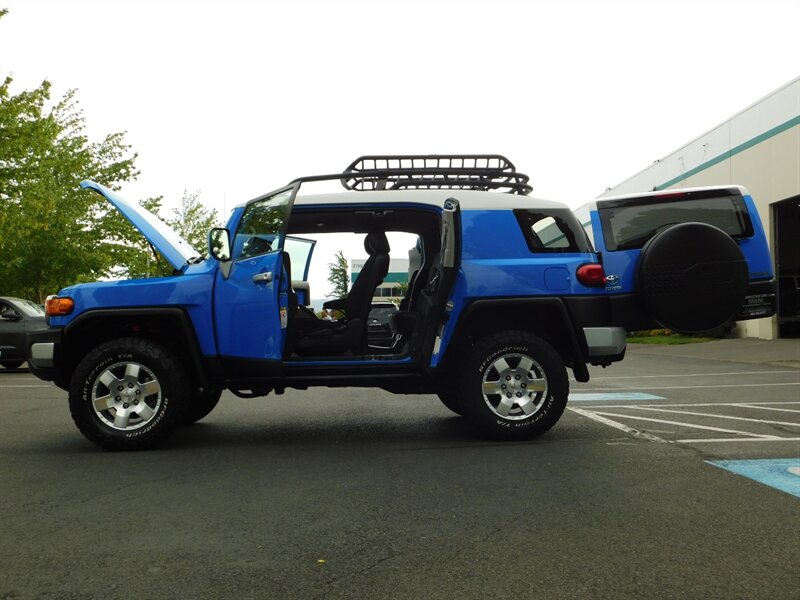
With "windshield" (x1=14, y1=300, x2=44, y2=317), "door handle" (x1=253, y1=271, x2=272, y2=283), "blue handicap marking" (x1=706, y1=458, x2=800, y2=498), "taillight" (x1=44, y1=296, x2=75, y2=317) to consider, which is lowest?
"blue handicap marking" (x1=706, y1=458, x2=800, y2=498)

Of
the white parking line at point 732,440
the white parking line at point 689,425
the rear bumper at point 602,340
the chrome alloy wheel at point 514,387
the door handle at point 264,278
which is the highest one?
the door handle at point 264,278

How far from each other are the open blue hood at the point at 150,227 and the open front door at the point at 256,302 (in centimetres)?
59

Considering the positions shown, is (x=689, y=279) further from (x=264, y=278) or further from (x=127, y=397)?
(x=127, y=397)

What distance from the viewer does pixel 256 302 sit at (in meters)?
6.30

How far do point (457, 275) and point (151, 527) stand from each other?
3305mm

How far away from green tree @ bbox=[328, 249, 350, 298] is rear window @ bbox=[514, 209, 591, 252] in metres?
2.44

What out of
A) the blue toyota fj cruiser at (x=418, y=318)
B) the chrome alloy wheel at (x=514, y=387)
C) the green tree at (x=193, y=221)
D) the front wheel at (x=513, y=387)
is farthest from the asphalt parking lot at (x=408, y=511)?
the green tree at (x=193, y=221)

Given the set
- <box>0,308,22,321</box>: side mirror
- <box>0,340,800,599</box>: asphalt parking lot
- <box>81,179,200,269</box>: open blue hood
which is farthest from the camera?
<box>0,308,22,321</box>: side mirror

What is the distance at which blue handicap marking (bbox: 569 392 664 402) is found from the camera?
9859mm

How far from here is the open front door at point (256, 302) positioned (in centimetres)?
630

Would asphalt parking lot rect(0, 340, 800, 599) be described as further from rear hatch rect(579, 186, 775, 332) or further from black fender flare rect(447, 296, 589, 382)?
rear hatch rect(579, 186, 775, 332)

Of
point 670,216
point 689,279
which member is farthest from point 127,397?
point 670,216

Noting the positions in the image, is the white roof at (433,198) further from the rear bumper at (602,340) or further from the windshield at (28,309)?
the windshield at (28,309)

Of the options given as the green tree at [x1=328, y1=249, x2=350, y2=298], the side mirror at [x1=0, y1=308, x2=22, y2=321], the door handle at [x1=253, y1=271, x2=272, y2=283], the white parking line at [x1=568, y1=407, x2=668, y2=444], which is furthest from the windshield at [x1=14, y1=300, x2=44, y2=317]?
the white parking line at [x1=568, y1=407, x2=668, y2=444]
